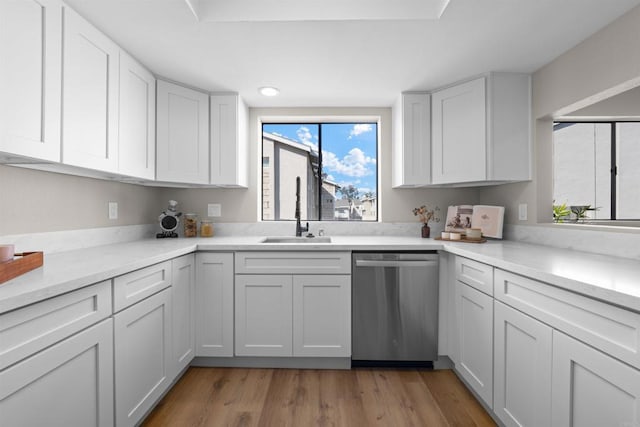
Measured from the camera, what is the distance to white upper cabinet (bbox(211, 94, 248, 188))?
8.21 feet

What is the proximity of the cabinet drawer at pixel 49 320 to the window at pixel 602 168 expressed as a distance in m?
3.34

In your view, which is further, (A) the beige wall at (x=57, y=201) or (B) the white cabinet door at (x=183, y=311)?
(B) the white cabinet door at (x=183, y=311)

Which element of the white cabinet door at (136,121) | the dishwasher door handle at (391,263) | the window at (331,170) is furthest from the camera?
the window at (331,170)

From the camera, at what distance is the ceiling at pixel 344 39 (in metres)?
1.52

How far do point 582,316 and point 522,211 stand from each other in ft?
4.60

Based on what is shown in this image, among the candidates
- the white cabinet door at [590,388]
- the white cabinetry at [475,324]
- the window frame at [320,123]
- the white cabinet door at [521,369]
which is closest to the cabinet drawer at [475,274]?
the white cabinetry at [475,324]

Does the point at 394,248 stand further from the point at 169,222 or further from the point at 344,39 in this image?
the point at 169,222

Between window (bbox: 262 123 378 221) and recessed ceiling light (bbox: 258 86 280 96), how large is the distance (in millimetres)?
567

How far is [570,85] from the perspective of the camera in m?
1.86

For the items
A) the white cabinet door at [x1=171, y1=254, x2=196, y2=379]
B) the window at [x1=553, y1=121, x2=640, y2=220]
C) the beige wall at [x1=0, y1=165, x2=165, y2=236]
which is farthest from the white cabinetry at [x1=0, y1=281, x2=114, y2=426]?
the window at [x1=553, y1=121, x2=640, y2=220]

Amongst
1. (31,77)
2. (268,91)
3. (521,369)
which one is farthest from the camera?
(268,91)

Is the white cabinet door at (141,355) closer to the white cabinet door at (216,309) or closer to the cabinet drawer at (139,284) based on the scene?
the cabinet drawer at (139,284)

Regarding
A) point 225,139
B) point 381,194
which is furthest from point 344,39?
point 381,194

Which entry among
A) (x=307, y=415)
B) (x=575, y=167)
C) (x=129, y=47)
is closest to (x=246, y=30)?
(x=129, y=47)
